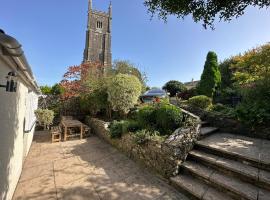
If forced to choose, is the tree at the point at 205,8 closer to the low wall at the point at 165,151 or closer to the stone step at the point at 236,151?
the low wall at the point at 165,151

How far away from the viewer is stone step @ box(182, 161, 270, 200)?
8.72ft

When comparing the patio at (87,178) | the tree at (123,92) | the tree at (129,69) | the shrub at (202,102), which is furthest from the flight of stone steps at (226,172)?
the tree at (129,69)

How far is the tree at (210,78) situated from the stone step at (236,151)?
24.2 ft

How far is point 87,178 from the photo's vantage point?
3.78 meters

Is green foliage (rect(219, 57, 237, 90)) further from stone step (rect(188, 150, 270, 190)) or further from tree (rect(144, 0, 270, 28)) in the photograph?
stone step (rect(188, 150, 270, 190))

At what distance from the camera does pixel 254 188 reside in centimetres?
279

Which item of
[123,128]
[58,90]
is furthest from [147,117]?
[58,90]

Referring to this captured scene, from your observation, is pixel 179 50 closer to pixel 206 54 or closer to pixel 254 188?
pixel 206 54

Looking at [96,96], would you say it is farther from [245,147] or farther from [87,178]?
[245,147]

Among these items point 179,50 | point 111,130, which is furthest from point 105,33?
point 111,130

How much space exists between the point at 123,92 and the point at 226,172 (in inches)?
214

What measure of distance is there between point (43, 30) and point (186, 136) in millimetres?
8312

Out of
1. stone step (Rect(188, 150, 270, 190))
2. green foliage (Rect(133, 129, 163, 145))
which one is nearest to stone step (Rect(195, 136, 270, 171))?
stone step (Rect(188, 150, 270, 190))

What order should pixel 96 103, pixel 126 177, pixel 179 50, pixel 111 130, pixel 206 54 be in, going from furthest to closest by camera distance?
pixel 206 54
pixel 179 50
pixel 96 103
pixel 111 130
pixel 126 177
